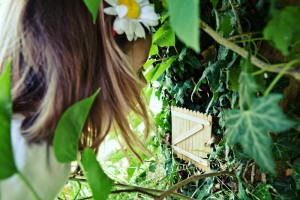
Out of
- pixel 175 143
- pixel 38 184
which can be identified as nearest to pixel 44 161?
pixel 38 184

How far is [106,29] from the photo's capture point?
24.1 inches

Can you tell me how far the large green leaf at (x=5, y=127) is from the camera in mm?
396

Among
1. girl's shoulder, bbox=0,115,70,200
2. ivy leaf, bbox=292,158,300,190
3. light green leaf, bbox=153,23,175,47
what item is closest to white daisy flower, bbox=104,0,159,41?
light green leaf, bbox=153,23,175,47

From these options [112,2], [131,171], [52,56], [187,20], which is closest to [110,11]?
[112,2]

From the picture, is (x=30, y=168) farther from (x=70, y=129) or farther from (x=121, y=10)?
(x=121, y=10)

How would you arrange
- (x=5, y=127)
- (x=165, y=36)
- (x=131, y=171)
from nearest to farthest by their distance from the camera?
(x=5, y=127) < (x=165, y=36) < (x=131, y=171)

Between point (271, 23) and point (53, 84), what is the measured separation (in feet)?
1.15

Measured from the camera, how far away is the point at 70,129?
453mm

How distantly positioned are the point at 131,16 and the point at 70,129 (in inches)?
10.2

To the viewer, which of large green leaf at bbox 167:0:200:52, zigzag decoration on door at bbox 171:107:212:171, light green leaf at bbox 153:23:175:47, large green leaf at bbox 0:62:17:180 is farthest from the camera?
zigzag decoration on door at bbox 171:107:212:171

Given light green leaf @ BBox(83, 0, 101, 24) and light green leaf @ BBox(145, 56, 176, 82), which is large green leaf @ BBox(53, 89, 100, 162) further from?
light green leaf @ BBox(145, 56, 176, 82)

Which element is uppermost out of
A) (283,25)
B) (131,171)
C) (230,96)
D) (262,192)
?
(283,25)

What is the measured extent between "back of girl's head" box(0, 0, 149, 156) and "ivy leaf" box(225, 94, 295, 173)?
0.94 feet

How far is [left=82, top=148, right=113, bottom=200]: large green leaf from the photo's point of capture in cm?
49
